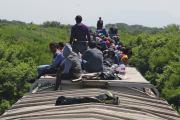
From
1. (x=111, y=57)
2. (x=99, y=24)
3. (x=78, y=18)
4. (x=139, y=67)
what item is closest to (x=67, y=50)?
(x=78, y=18)

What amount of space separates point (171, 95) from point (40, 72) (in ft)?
38.9

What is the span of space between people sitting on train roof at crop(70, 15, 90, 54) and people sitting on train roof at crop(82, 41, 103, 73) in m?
1.39

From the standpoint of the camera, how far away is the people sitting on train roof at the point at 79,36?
42.3 feet

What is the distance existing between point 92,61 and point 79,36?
1935 mm

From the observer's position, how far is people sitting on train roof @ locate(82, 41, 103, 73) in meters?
11.1

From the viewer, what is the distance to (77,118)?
593 centimetres

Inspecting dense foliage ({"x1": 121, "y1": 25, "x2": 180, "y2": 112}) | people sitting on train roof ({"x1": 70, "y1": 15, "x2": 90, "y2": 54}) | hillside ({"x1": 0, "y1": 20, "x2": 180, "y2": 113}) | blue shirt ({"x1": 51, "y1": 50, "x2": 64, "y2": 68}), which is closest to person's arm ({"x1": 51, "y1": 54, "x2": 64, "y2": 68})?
blue shirt ({"x1": 51, "y1": 50, "x2": 64, "y2": 68})

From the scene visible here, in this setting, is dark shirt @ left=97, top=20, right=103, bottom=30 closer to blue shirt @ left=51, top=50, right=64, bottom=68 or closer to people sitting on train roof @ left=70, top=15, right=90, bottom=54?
people sitting on train roof @ left=70, top=15, right=90, bottom=54

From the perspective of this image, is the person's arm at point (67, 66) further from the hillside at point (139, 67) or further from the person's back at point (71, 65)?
the hillside at point (139, 67)

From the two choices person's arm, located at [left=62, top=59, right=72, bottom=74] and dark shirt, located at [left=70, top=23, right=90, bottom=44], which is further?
dark shirt, located at [left=70, top=23, right=90, bottom=44]

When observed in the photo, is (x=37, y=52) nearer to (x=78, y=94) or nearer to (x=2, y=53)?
(x=2, y=53)

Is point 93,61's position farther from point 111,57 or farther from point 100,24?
point 100,24

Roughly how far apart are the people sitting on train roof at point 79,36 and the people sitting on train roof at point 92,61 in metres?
1.39

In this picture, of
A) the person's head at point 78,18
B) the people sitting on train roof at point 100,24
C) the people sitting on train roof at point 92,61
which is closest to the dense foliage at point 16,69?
the people sitting on train roof at point 100,24
